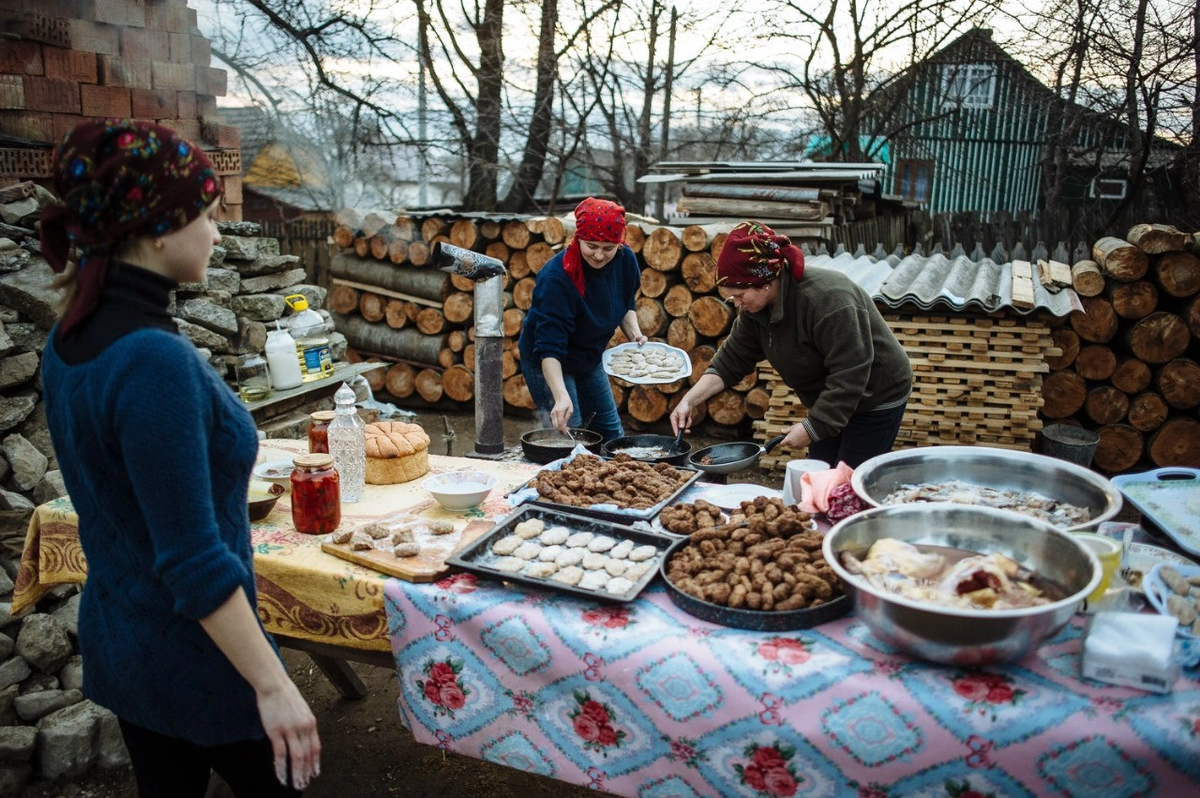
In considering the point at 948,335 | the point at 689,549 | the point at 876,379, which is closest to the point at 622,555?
the point at 689,549

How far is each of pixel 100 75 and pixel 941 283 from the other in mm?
6300

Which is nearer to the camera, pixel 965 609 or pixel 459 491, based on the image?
pixel 965 609

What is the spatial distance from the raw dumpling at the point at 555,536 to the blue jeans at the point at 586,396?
213cm

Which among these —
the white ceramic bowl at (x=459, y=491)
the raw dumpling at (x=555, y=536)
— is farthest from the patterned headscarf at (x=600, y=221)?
the raw dumpling at (x=555, y=536)

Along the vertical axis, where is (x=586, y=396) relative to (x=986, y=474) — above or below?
below

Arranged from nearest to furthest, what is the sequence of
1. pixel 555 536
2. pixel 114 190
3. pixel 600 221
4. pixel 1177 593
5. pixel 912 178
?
pixel 114 190
pixel 1177 593
pixel 555 536
pixel 600 221
pixel 912 178

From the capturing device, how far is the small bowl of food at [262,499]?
281 cm

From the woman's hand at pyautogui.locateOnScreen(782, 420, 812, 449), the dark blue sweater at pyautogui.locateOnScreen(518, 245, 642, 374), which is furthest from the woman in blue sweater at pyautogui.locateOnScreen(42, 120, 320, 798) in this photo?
the dark blue sweater at pyautogui.locateOnScreen(518, 245, 642, 374)

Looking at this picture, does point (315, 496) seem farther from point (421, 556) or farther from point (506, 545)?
point (506, 545)

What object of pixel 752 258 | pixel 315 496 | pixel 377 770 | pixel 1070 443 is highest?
pixel 752 258

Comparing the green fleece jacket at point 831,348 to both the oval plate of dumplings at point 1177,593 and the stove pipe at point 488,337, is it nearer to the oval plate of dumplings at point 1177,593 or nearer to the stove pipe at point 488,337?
the stove pipe at point 488,337

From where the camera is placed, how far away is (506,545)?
2518mm

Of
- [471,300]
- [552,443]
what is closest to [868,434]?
[552,443]

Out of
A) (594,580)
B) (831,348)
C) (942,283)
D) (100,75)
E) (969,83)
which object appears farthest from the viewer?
(969,83)
